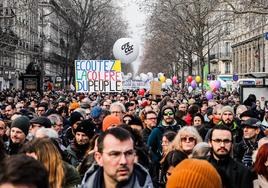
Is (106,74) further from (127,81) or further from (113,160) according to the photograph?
(113,160)

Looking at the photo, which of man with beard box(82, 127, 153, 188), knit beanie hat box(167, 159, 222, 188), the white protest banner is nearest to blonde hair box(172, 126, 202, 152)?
man with beard box(82, 127, 153, 188)

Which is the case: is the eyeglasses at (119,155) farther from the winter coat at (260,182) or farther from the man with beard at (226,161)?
the winter coat at (260,182)

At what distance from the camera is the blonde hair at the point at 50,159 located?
4387 mm

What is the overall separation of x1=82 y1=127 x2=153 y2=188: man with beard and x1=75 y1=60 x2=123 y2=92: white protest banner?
1478cm

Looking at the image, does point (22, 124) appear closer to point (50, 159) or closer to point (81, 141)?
point (81, 141)

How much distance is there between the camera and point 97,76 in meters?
18.8

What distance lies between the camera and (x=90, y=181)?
12.6 ft

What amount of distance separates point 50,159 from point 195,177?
1.73 metres

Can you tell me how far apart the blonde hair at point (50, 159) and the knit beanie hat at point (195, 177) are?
1495 mm

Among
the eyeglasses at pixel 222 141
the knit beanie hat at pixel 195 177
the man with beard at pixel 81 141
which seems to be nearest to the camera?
the knit beanie hat at pixel 195 177

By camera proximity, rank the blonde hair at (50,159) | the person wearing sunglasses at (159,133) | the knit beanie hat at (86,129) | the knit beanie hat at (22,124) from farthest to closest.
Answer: the person wearing sunglasses at (159,133)
the knit beanie hat at (22,124)
the knit beanie hat at (86,129)
the blonde hair at (50,159)

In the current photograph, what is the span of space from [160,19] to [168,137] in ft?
105

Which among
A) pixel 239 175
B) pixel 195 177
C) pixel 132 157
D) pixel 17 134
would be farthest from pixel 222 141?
pixel 17 134

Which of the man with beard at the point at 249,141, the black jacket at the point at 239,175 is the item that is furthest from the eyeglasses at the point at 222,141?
the man with beard at the point at 249,141
